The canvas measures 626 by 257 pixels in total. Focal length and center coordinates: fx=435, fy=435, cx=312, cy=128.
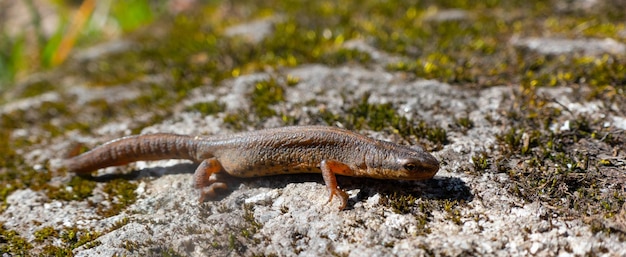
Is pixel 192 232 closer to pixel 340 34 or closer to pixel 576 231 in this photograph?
pixel 576 231

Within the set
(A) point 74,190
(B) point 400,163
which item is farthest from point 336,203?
(A) point 74,190

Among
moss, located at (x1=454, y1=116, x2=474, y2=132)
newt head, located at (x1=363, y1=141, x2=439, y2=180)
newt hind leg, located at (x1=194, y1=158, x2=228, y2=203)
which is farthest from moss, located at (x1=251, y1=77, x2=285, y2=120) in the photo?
moss, located at (x1=454, y1=116, x2=474, y2=132)

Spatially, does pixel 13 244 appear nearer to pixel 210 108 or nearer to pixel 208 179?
pixel 208 179

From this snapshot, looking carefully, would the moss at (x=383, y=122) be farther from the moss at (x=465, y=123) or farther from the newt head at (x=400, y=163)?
the newt head at (x=400, y=163)

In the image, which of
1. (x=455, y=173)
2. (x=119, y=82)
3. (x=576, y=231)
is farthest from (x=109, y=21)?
(x=576, y=231)

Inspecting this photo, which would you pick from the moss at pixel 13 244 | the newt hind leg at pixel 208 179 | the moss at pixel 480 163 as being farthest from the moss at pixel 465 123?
the moss at pixel 13 244

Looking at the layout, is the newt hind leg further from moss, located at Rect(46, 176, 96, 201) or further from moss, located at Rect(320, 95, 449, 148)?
moss, located at Rect(320, 95, 449, 148)
